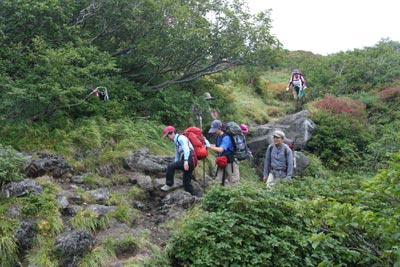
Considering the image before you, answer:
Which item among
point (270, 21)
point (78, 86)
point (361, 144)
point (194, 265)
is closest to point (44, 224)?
point (194, 265)

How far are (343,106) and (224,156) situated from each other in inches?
401

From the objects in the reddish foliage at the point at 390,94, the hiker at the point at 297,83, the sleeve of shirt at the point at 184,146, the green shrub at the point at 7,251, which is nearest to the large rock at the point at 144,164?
the sleeve of shirt at the point at 184,146

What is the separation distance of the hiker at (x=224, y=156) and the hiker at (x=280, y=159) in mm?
728

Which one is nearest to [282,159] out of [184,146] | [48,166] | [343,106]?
[184,146]

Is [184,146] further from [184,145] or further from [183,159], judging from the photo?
[183,159]

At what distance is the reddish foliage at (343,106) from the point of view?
1614cm

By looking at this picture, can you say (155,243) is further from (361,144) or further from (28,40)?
(361,144)

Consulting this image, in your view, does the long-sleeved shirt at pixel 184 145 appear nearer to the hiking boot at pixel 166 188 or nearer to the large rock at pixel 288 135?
the hiking boot at pixel 166 188

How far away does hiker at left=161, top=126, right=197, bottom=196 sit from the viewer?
742cm

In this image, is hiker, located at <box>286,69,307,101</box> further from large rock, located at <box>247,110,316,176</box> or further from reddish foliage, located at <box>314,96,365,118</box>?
large rock, located at <box>247,110,316,176</box>

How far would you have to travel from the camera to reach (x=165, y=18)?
10688mm

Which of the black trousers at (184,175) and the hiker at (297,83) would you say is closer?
the black trousers at (184,175)

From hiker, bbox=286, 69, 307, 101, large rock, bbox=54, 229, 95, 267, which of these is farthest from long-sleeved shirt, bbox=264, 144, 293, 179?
hiker, bbox=286, 69, 307, 101

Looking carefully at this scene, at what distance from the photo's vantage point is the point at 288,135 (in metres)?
14.8
